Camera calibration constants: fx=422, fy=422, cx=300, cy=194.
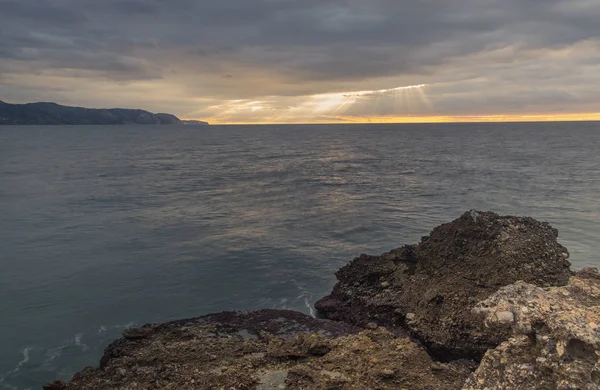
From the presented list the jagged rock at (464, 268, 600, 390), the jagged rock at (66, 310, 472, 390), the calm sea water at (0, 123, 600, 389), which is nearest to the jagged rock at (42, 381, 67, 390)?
the jagged rock at (66, 310, 472, 390)

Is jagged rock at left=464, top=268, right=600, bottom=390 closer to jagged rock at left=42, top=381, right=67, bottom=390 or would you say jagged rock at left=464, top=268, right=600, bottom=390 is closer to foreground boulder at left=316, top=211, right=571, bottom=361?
foreground boulder at left=316, top=211, right=571, bottom=361

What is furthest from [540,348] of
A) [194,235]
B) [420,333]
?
[194,235]

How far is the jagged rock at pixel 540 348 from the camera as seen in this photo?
23.3ft

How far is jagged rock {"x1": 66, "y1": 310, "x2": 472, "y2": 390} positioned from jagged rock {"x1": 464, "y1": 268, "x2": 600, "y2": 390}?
286cm

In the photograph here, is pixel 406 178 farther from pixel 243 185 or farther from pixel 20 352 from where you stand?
pixel 20 352

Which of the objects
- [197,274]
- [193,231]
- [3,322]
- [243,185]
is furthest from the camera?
[243,185]

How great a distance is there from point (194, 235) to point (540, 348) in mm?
27785

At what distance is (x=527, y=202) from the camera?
45.1m

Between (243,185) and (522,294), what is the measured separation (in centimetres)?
5094

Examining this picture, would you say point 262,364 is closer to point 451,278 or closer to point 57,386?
point 57,386

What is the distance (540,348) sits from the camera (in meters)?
7.80

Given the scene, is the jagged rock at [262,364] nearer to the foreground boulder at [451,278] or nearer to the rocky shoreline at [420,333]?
the rocky shoreline at [420,333]

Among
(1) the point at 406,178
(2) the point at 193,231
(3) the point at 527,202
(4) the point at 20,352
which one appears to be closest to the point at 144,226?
(2) the point at 193,231

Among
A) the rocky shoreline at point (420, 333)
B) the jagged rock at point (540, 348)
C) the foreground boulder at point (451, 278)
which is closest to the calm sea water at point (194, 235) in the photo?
the foreground boulder at point (451, 278)
